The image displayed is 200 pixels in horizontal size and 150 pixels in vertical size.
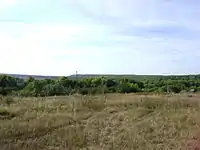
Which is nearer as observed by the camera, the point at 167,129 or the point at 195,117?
the point at 167,129

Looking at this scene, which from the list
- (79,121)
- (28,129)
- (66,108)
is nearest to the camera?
(28,129)

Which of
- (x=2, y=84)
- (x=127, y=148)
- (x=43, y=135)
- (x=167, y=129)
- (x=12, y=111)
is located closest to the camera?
(x=127, y=148)

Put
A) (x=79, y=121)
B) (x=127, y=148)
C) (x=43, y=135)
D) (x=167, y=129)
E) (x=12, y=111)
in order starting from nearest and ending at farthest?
1. (x=127, y=148)
2. (x=43, y=135)
3. (x=167, y=129)
4. (x=79, y=121)
5. (x=12, y=111)

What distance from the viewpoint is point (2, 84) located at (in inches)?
2114

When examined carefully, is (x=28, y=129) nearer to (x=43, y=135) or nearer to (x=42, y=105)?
(x=43, y=135)

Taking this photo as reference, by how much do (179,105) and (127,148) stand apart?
10172mm

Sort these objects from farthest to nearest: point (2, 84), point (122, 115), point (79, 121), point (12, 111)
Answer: point (2, 84) → point (12, 111) → point (122, 115) → point (79, 121)

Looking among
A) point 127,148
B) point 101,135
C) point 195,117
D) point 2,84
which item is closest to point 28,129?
point 101,135

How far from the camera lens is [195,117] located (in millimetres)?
14211

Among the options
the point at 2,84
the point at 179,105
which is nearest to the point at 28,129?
the point at 179,105

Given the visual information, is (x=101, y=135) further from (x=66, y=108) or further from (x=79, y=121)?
(x=66, y=108)

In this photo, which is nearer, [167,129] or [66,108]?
[167,129]

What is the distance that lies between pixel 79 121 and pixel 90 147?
452cm

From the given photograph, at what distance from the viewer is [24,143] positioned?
925cm
